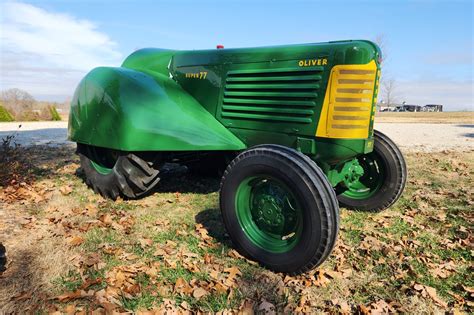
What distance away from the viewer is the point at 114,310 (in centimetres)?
220

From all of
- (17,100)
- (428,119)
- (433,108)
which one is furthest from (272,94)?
(433,108)

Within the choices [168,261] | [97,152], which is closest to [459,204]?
[168,261]

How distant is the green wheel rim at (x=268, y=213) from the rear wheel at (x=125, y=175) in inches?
52.0

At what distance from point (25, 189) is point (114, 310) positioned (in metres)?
3.12

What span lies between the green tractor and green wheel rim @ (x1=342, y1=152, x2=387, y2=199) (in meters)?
0.01

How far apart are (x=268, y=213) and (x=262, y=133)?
1081 millimetres

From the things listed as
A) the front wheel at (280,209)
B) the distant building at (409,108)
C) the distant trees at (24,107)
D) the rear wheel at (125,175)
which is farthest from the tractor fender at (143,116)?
the distant building at (409,108)

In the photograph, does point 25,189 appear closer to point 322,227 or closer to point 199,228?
point 199,228

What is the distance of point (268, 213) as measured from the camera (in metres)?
2.82

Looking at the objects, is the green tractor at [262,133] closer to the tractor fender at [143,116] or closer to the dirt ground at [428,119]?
the tractor fender at [143,116]

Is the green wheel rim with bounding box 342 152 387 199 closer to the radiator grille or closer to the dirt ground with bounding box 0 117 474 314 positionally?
the dirt ground with bounding box 0 117 474 314

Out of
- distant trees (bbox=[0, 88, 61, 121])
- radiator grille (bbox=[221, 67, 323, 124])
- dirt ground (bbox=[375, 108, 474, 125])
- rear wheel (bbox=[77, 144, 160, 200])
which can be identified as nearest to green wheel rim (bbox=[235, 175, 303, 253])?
radiator grille (bbox=[221, 67, 323, 124])

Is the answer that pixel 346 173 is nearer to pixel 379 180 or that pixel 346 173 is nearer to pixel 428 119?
pixel 379 180

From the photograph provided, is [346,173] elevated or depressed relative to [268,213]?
elevated
